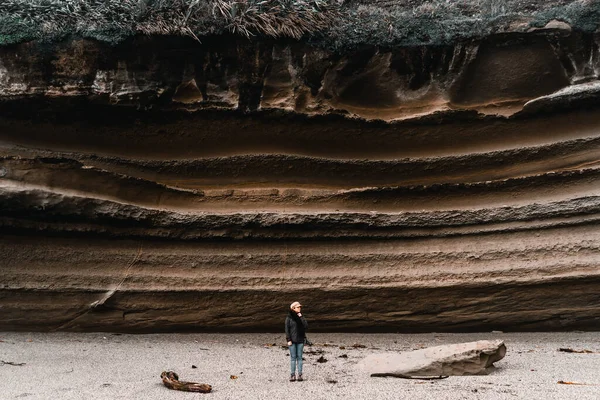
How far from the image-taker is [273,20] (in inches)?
216

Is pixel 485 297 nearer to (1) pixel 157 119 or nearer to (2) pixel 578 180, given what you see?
(2) pixel 578 180

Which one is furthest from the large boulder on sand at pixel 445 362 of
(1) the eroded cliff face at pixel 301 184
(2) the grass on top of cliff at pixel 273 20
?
(2) the grass on top of cliff at pixel 273 20

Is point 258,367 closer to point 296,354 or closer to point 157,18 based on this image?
point 296,354

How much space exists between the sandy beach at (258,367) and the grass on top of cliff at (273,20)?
310 centimetres

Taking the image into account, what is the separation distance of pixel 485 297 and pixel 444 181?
131 cm

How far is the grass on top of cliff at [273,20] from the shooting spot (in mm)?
5375

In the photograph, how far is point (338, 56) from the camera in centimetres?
557

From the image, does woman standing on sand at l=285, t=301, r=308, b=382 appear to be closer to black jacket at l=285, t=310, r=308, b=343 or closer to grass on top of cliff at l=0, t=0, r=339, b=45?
black jacket at l=285, t=310, r=308, b=343

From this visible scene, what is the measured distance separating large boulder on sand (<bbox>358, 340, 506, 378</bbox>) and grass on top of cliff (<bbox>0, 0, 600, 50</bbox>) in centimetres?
322

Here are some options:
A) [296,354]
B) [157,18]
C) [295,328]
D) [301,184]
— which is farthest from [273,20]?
[296,354]

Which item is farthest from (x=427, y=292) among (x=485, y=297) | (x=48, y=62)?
(x=48, y=62)

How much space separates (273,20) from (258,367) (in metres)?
3.50

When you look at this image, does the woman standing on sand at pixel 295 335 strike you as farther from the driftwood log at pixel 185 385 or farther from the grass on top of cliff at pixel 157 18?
the grass on top of cliff at pixel 157 18

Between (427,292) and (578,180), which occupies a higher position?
(578,180)
